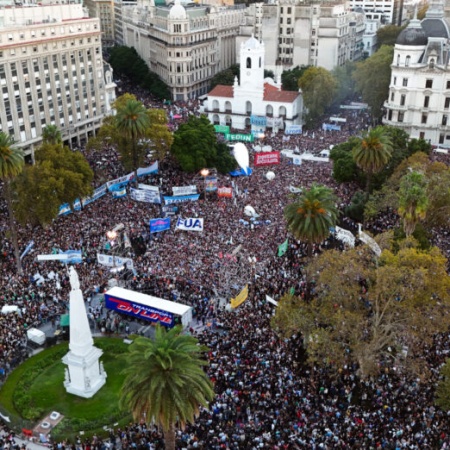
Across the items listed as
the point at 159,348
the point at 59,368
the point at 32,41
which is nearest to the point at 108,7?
the point at 32,41

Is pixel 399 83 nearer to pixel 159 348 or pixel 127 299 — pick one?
pixel 127 299

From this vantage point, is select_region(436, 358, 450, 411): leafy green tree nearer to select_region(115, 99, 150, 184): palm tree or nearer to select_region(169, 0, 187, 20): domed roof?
select_region(115, 99, 150, 184): palm tree

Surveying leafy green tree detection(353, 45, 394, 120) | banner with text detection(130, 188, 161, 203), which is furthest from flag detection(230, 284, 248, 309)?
leafy green tree detection(353, 45, 394, 120)

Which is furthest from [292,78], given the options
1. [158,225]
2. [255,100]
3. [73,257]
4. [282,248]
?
[73,257]

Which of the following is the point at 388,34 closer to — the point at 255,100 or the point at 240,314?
the point at 255,100

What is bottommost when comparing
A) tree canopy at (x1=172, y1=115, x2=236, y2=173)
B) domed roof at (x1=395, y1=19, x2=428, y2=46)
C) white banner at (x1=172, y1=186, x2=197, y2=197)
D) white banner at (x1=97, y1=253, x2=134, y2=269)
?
white banner at (x1=97, y1=253, x2=134, y2=269)

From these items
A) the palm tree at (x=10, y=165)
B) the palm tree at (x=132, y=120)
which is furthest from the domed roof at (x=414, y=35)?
the palm tree at (x=10, y=165)

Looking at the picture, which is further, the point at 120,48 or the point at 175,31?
the point at 120,48
